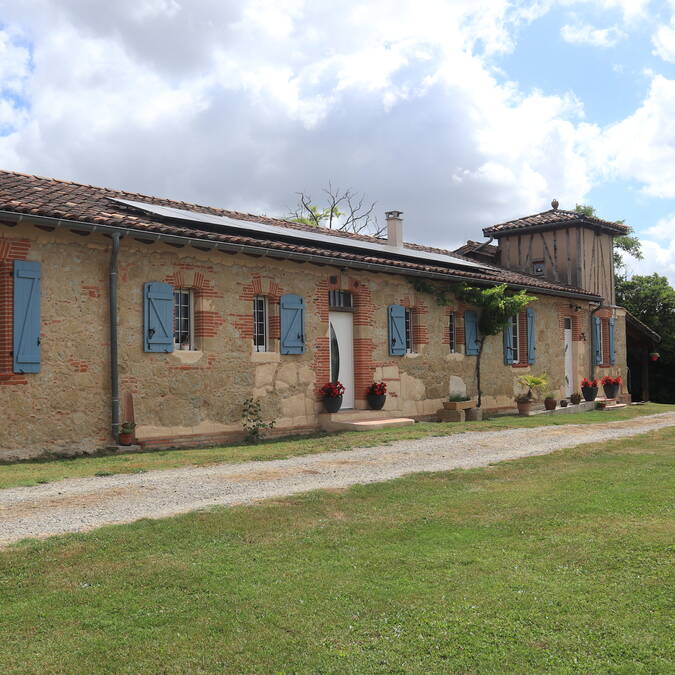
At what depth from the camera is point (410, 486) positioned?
7285 millimetres

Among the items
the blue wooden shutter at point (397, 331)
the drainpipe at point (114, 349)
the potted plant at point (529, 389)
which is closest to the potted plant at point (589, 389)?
the potted plant at point (529, 389)

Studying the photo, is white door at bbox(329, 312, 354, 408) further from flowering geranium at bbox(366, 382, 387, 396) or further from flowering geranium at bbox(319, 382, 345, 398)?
flowering geranium at bbox(319, 382, 345, 398)

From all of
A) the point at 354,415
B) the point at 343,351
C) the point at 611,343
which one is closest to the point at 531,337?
the point at 611,343

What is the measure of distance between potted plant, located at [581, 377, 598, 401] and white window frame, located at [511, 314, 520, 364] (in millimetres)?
3504

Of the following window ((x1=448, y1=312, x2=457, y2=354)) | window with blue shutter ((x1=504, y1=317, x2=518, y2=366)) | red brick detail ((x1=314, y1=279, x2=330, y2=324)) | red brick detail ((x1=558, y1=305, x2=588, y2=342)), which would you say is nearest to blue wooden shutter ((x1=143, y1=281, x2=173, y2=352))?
red brick detail ((x1=314, y1=279, x2=330, y2=324))

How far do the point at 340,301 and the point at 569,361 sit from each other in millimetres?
10231

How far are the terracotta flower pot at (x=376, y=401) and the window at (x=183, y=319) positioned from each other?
4.27m

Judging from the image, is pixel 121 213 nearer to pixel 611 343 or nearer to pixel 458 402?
pixel 458 402

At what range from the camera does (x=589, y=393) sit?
22.0 meters

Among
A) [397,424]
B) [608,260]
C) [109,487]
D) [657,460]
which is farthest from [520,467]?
[608,260]

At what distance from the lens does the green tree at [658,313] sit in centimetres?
2745

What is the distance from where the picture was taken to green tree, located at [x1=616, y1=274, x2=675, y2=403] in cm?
2745

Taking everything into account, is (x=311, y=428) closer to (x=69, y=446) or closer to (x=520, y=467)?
(x=69, y=446)

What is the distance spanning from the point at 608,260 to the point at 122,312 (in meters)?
18.6
